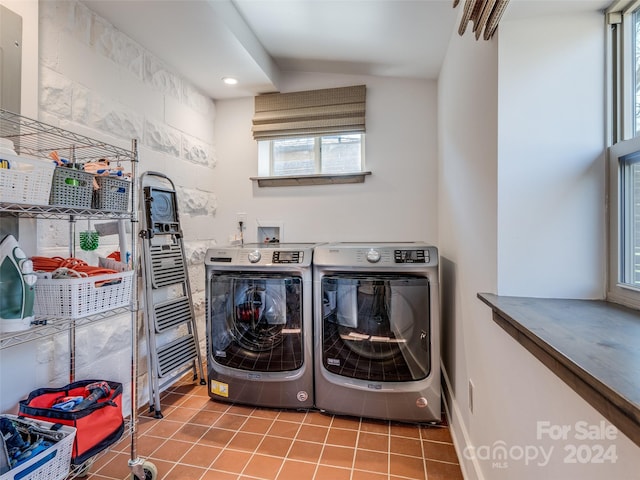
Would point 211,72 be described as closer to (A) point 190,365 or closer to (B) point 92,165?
(B) point 92,165

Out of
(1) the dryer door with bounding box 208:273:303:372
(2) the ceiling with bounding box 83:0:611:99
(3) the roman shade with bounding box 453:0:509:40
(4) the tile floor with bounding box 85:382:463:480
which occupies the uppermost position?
(2) the ceiling with bounding box 83:0:611:99

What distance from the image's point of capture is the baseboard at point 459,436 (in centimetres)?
125

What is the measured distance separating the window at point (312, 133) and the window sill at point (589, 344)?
1793 mm

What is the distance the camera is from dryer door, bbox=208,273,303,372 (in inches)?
74.1

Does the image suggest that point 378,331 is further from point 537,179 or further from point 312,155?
point 312,155

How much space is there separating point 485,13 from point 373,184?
1631mm

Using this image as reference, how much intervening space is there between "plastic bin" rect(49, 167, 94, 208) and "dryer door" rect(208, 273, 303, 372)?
0.88 metres

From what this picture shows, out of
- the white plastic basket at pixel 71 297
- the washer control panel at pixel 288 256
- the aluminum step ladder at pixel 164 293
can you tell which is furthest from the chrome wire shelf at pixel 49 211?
the washer control panel at pixel 288 256

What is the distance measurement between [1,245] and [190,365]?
1489 mm

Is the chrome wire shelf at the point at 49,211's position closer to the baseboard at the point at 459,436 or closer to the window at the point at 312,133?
the window at the point at 312,133

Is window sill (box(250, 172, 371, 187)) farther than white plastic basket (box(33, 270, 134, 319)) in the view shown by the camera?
Yes

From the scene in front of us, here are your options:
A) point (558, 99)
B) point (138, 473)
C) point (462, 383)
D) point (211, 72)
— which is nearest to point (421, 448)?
point (462, 383)

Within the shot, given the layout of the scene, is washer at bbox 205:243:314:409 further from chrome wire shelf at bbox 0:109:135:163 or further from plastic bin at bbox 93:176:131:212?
chrome wire shelf at bbox 0:109:135:163

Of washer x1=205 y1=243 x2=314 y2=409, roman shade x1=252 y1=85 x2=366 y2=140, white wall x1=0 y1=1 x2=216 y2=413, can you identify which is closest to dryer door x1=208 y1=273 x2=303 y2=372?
washer x1=205 y1=243 x2=314 y2=409
